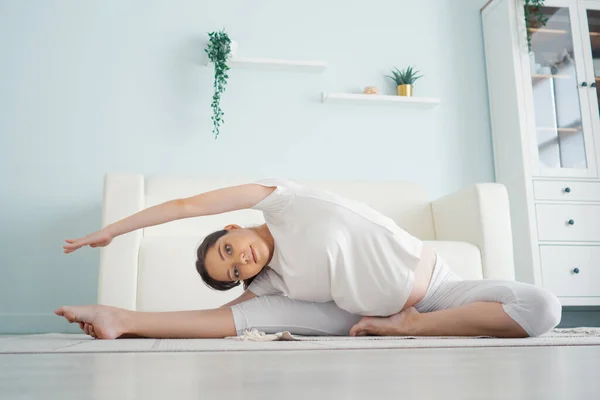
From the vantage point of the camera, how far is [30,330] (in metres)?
3.13

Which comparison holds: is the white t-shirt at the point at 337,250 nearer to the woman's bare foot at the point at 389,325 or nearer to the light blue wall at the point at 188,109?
the woman's bare foot at the point at 389,325

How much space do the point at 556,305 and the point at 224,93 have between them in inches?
98.1

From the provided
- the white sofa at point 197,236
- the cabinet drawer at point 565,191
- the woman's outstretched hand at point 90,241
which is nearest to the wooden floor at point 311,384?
the woman's outstretched hand at point 90,241

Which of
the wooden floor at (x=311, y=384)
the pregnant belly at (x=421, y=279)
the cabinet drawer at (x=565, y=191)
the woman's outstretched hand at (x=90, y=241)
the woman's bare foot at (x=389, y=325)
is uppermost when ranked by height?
the cabinet drawer at (x=565, y=191)

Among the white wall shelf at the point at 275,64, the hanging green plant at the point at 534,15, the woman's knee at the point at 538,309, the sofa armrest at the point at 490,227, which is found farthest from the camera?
the hanging green plant at the point at 534,15

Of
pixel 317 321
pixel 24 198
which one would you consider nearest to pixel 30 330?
pixel 24 198

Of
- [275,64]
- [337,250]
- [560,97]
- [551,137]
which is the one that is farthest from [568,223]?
[337,250]

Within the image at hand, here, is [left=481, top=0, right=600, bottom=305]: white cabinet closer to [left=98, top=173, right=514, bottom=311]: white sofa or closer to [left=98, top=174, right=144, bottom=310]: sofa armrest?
[left=98, top=173, right=514, bottom=311]: white sofa

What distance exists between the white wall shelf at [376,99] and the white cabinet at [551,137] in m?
0.47

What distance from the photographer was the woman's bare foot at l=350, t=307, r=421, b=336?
1.54 metres

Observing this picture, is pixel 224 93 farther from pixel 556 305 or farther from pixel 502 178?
pixel 556 305

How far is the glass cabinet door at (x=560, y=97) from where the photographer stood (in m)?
3.50

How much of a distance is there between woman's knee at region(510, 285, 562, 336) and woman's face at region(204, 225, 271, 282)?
0.63m

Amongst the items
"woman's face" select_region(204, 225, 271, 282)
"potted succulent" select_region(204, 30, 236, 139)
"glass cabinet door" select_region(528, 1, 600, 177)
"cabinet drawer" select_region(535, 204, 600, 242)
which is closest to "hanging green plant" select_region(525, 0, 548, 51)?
"glass cabinet door" select_region(528, 1, 600, 177)
